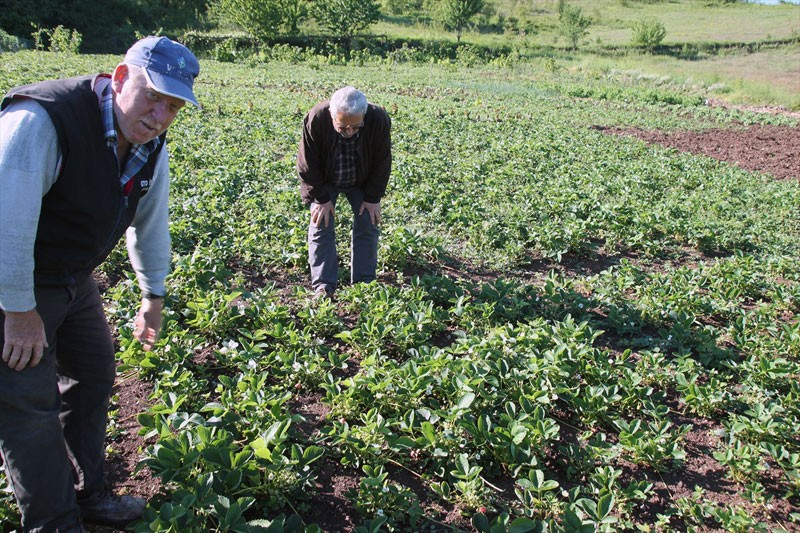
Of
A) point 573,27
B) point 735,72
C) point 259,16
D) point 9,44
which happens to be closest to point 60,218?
point 9,44

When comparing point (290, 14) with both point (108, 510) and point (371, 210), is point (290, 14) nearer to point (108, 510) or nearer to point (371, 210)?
point (371, 210)

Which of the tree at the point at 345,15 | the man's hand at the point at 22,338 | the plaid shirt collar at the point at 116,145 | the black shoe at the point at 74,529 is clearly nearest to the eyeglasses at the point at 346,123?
the plaid shirt collar at the point at 116,145

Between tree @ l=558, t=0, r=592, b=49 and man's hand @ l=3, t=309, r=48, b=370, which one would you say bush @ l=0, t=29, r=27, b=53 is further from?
tree @ l=558, t=0, r=592, b=49

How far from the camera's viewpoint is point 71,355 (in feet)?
7.21

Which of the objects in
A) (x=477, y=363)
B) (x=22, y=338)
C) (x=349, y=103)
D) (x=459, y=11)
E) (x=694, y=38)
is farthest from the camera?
(x=694, y=38)

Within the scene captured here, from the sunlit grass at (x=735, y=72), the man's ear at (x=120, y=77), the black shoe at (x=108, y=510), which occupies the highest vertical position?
the sunlit grass at (x=735, y=72)

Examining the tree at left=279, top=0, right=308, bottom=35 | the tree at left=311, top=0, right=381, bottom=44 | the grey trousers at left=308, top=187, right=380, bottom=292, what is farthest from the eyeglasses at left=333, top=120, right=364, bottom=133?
the tree at left=311, top=0, right=381, bottom=44

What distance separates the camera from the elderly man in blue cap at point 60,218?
5.53ft

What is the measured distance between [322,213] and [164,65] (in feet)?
8.80

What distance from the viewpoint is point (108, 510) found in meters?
2.29

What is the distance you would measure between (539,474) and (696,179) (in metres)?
8.42

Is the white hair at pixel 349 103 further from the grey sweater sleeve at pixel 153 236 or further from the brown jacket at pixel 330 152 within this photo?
the grey sweater sleeve at pixel 153 236

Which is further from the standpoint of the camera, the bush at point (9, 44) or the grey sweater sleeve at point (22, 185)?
the bush at point (9, 44)

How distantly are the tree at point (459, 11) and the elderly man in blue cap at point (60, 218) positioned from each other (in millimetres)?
50325
